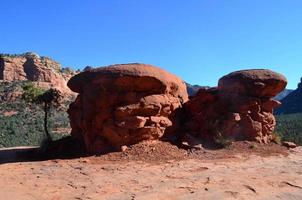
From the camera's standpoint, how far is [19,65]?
Result: 263 ft

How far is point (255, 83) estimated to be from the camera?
1856 centimetres

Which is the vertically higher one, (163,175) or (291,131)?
(291,131)

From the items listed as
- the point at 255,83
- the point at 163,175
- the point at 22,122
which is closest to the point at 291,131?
the point at 255,83

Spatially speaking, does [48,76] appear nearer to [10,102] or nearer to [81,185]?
[10,102]

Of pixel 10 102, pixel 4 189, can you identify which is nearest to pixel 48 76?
pixel 10 102

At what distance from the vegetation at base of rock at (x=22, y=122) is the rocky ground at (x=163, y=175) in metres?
14.9

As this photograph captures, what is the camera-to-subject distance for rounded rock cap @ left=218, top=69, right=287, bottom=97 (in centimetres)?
1864

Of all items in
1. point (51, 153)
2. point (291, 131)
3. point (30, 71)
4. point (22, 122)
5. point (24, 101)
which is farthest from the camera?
point (30, 71)

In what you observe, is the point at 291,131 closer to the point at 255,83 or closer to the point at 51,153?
the point at 255,83

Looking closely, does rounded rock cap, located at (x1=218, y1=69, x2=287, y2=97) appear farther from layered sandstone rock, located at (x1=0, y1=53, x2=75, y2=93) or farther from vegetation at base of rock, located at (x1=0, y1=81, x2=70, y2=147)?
layered sandstone rock, located at (x1=0, y1=53, x2=75, y2=93)

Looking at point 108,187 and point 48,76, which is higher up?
point 48,76

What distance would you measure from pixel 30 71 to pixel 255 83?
2616 inches

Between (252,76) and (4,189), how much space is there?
11678 millimetres

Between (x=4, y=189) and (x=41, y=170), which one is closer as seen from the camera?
(x=4, y=189)
